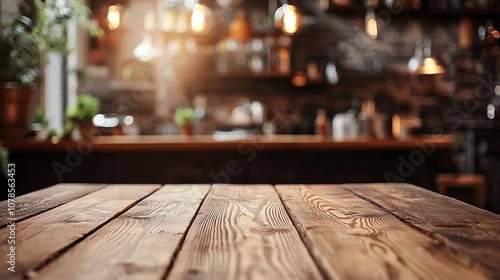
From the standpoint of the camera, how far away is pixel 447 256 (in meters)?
0.90

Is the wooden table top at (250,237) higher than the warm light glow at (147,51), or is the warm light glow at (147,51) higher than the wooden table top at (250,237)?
the warm light glow at (147,51)

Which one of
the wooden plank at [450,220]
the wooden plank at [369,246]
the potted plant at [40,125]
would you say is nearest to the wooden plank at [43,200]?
the wooden plank at [369,246]

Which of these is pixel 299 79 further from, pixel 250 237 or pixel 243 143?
pixel 250 237

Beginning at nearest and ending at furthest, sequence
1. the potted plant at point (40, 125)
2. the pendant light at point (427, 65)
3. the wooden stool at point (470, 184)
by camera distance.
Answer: the potted plant at point (40, 125) → the wooden stool at point (470, 184) → the pendant light at point (427, 65)

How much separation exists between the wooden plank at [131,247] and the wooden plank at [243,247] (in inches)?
1.2

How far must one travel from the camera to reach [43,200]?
163cm

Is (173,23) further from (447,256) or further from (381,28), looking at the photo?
(447,256)

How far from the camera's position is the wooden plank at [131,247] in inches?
31.9

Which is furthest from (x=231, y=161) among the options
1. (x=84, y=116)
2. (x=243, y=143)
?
(x=84, y=116)

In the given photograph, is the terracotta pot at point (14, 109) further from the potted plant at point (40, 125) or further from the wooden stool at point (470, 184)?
the wooden stool at point (470, 184)

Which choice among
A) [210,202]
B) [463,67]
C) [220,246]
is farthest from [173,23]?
[220,246]

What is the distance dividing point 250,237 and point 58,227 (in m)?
0.41

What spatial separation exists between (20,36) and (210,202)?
207 cm

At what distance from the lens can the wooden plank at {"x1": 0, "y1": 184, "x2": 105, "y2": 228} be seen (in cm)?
136
